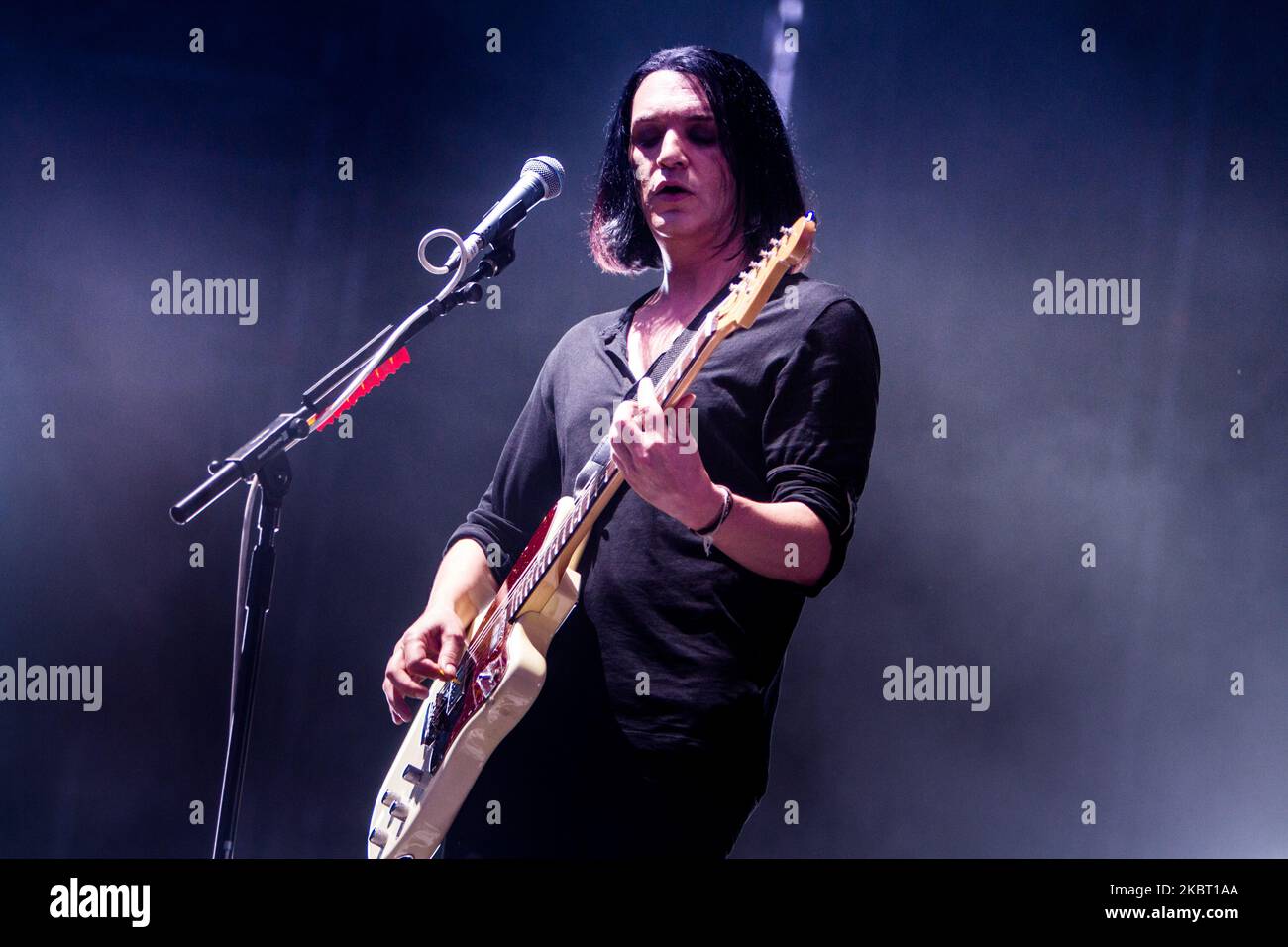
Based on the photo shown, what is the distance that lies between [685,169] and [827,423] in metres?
0.50

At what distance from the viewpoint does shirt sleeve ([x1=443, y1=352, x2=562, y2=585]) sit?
1.79 metres

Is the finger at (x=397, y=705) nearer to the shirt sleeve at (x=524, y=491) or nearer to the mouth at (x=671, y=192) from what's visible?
the shirt sleeve at (x=524, y=491)

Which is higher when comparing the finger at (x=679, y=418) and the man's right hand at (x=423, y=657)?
the finger at (x=679, y=418)

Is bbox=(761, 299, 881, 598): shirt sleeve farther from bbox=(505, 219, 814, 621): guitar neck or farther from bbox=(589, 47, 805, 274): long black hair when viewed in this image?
bbox=(589, 47, 805, 274): long black hair

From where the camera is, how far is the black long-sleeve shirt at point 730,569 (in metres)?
1.42

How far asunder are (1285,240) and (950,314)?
0.70 meters

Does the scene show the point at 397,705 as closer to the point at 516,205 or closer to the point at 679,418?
the point at 679,418

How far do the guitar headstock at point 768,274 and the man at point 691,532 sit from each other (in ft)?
0.33

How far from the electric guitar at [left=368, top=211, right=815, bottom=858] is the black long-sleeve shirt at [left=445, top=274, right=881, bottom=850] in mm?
57

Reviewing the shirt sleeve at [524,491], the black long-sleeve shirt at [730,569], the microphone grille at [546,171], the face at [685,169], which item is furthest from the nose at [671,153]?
the shirt sleeve at [524,491]

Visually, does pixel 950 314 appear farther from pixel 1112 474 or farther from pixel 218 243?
pixel 218 243

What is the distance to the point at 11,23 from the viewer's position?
2270 mm

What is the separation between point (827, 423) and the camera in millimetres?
1439
